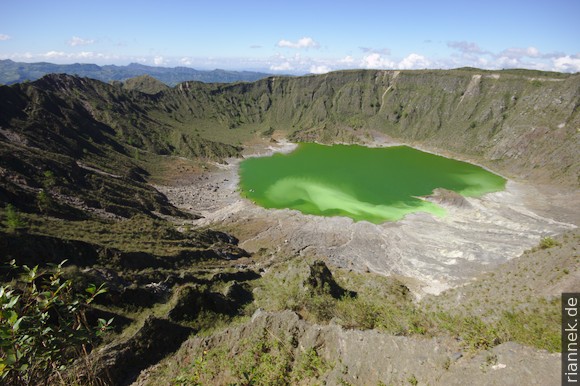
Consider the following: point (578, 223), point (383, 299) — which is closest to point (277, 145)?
point (578, 223)

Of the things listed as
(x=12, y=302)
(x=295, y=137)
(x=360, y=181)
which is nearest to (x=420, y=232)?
(x=360, y=181)

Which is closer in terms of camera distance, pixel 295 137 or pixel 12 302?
pixel 12 302

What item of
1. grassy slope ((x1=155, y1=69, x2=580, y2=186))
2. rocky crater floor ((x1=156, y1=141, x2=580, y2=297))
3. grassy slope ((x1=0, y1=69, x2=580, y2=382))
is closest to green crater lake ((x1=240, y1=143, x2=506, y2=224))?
rocky crater floor ((x1=156, y1=141, x2=580, y2=297))

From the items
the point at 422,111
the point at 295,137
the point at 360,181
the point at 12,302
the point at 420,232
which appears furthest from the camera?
the point at 295,137

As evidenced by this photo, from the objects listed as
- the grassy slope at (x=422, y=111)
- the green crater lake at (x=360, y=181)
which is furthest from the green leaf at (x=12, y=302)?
the grassy slope at (x=422, y=111)

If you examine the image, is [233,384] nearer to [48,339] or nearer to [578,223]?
[48,339]

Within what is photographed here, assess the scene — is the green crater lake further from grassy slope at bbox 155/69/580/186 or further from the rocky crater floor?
grassy slope at bbox 155/69/580/186

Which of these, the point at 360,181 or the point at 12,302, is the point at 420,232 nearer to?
the point at 360,181

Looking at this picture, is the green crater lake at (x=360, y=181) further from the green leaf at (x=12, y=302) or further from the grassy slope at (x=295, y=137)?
the green leaf at (x=12, y=302)
